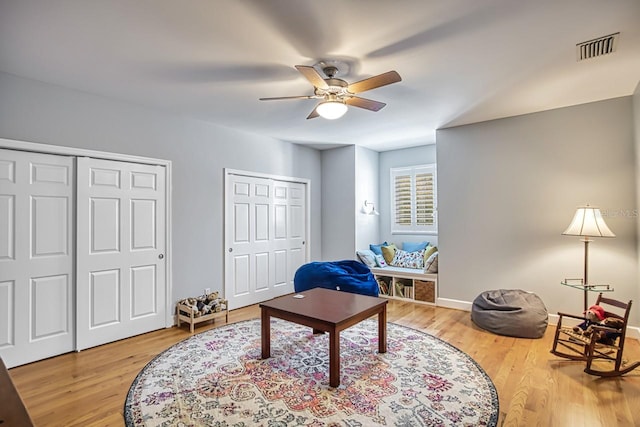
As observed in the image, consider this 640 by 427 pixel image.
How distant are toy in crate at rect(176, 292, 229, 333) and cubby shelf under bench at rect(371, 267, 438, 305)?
248 cm

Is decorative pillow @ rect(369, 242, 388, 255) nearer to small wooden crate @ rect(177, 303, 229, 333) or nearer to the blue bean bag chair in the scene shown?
the blue bean bag chair

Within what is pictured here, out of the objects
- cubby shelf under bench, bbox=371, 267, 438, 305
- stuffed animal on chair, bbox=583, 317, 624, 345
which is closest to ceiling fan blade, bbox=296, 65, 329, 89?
stuffed animal on chair, bbox=583, 317, 624, 345

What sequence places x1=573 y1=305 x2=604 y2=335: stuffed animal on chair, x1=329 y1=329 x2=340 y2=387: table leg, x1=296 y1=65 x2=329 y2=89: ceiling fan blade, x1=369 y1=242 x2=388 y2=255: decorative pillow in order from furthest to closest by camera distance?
x1=369 y1=242 x2=388 y2=255: decorative pillow, x1=573 y1=305 x2=604 y2=335: stuffed animal on chair, x1=329 y1=329 x2=340 y2=387: table leg, x1=296 y1=65 x2=329 y2=89: ceiling fan blade

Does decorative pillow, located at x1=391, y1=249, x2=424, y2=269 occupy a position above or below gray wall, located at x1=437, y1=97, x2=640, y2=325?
below

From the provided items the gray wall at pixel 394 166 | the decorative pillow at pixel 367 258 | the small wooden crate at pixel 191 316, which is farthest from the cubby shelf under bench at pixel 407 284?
the small wooden crate at pixel 191 316

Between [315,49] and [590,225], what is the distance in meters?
3.14

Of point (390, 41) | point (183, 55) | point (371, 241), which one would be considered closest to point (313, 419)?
point (390, 41)

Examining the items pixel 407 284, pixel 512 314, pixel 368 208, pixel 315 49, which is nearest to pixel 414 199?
pixel 368 208

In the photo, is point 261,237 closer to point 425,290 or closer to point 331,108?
point 425,290

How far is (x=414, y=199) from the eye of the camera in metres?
5.98

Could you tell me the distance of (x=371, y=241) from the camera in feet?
20.0

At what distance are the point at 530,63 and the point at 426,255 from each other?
3098 millimetres

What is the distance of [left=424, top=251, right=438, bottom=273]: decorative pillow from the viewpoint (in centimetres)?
486

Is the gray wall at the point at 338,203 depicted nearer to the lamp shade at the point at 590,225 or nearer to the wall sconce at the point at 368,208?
the wall sconce at the point at 368,208
